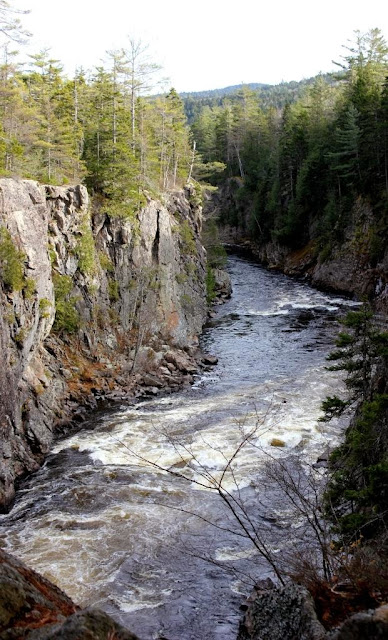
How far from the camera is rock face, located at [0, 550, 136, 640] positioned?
4258mm

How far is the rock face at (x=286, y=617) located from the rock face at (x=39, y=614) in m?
1.93

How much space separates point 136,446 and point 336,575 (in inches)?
506

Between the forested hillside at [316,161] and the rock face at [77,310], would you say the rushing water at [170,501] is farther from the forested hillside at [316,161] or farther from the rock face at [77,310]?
the forested hillside at [316,161]

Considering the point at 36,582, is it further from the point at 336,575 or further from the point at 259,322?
the point at 259,322

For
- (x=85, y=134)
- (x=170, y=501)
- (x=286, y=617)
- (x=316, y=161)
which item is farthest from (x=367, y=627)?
(x=316, y=161)

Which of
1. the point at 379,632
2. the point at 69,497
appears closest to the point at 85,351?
the point at 69,497

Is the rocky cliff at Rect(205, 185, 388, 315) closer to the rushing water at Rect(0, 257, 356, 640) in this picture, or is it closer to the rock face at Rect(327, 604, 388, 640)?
the rushing water at Rect(0, 257, 356, 640)

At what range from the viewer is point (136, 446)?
1836cm

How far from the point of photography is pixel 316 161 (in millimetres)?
50875

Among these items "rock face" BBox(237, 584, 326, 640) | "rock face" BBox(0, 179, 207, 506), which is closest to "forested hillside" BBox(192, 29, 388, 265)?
"rock face" BBox(0, 179, 207, 506)

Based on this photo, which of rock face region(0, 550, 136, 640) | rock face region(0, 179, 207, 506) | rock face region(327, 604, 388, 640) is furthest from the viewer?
rock face region(0, 179, 207, 506)

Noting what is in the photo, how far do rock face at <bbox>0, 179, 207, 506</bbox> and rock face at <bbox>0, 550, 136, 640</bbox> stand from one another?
9.66m

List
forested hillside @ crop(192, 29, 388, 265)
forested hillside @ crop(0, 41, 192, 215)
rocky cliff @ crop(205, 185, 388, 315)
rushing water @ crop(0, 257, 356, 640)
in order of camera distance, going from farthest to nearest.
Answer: forested hillside @ crop(192, 29, 388, 265) < rocky cliff @ crop(205, 185, 388, 315) < forested hillside @ crop(0, 41, 192, 215) < rushing water @ crop(0, 257, 356, 640)

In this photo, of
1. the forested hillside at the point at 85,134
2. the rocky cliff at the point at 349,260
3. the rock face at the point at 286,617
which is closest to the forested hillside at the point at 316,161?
the rocky cliff at the point at 349,260
